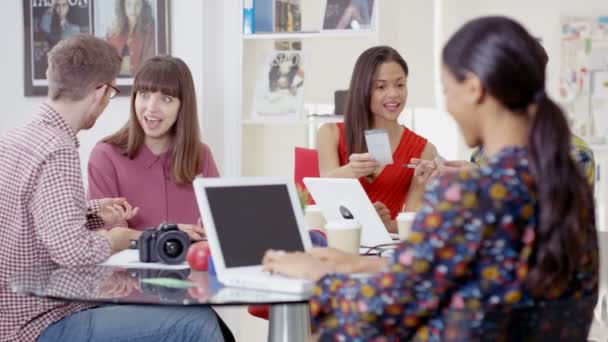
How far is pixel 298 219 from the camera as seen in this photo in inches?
97.0

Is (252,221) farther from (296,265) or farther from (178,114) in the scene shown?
(178,114)

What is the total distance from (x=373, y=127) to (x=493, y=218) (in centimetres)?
224

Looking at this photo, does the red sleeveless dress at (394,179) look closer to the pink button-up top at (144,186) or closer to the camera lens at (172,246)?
the pink button-up top at (144,186)

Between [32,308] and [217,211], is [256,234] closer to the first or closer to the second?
[217,211]

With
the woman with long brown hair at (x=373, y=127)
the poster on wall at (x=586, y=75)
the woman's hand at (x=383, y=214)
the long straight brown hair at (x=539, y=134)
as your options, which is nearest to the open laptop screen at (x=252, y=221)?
the long straight brown hair at (x=539, y=134)

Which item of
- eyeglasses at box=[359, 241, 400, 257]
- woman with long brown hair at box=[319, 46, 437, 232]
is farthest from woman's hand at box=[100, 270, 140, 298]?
woman with long brown hair at box=[319, 46, 437, 232]

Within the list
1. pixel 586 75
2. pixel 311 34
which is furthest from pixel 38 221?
pixel 586 75

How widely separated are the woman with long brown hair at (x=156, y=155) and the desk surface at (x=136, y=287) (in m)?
0.91

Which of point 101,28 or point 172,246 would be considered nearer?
point 172,246

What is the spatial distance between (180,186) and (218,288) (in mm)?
1328

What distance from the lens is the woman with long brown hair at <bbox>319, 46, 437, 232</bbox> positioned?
3807 millimetres

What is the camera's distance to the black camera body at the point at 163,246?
2.58 m

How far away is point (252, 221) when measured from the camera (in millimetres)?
2369

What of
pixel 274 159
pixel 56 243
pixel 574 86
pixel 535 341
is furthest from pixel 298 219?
pixel 574 86
